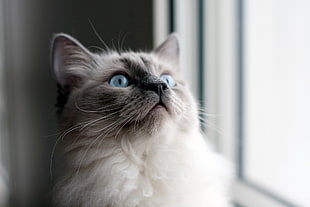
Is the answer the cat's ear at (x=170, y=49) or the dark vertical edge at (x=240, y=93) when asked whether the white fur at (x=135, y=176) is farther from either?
the dark vertical edge at (x=240, y=93)

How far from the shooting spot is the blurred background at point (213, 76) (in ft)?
4.00

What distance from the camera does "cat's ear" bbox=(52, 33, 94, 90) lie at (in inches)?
40.1

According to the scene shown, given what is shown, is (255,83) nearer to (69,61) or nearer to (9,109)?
(69,61)

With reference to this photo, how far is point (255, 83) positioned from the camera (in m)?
1.39

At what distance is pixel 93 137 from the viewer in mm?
887

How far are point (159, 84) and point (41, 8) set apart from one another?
102 centimetres

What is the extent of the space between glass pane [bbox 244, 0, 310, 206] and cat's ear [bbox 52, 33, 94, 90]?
0.72 m

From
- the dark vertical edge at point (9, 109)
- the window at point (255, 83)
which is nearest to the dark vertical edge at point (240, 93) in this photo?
the window at point (255, 83)

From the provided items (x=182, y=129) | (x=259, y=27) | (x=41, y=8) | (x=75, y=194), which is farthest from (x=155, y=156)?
(x=41, y=8)

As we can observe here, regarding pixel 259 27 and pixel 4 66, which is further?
pixel 4 66

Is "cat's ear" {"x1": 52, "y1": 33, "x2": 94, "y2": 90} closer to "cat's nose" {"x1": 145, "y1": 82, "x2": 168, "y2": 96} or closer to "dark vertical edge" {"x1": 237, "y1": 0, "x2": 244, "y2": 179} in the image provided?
"cat's nose" {"x1": 145, "y1": 82, "x2": 168, "y2": 96}

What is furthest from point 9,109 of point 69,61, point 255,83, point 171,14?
point 255,83

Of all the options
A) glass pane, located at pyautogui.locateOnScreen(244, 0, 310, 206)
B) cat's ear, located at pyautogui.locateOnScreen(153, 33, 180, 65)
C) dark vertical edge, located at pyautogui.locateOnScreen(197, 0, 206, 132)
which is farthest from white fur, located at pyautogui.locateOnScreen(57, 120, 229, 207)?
dark vertical edge, located at pyautogui.locateOnScreen(197, 0, 206, 132)

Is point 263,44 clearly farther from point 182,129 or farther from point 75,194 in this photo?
point 75,194
